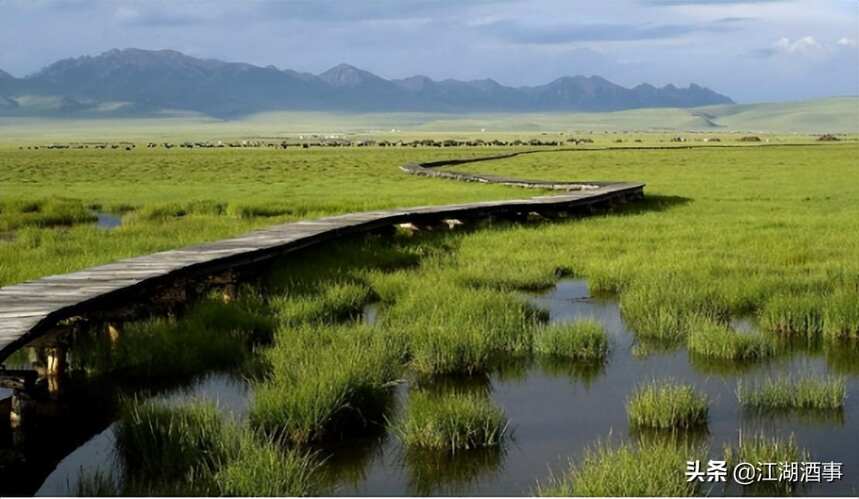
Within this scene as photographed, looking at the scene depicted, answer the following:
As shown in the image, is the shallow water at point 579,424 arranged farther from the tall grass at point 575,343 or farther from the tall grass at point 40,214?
the tall grass at point 40,214

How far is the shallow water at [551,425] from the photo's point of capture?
5.59 metres

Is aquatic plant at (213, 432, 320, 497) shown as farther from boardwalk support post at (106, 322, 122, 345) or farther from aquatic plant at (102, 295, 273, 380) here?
boardwalk support post at (106, 322, 122, 345)

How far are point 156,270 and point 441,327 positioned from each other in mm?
2723

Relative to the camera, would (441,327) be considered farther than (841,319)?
No

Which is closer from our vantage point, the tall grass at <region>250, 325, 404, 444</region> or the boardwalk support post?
the tall grass at <region>250, 325, 404, 444</region>

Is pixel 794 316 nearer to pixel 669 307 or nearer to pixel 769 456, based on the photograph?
pixel 669 307

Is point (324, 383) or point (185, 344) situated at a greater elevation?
point (324, 383)

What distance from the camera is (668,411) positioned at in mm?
6402

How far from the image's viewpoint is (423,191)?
30.1 metres

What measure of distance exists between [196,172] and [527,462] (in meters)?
42.5

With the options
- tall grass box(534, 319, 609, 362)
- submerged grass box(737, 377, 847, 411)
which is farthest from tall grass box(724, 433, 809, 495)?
tall grass box(534, 319, 609, 362)

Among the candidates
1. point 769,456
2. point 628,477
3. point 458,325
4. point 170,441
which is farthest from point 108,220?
point 628,477

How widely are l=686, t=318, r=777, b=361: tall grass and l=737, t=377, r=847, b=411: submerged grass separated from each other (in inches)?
50.0

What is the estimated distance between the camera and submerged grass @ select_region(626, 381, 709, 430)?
6371mm
